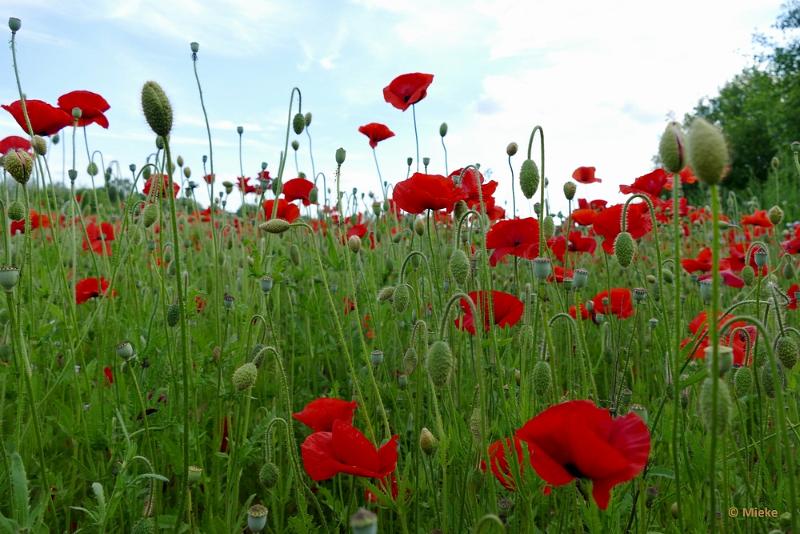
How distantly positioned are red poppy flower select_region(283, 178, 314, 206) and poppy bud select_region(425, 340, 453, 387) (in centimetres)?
180

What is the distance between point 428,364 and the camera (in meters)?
1.03

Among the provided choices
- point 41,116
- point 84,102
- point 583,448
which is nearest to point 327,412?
point 583,448

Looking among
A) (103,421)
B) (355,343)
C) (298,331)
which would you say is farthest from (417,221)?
(103,421)

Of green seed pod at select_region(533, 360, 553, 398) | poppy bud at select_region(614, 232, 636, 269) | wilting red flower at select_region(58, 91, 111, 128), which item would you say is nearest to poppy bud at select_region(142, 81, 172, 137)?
green seed pod at select_region(533, 360, 553, 398)

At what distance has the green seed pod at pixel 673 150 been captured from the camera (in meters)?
0.88

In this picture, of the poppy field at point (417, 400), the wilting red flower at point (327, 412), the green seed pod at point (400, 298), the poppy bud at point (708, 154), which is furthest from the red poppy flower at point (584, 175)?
the poppy bud at point (708, 154)

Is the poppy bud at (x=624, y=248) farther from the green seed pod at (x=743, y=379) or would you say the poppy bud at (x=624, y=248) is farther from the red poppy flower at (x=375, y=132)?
the red poppy flower at (x=375, y=132)

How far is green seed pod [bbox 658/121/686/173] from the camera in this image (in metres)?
0.88

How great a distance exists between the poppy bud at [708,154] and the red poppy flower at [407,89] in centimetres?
171

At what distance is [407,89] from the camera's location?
7.97ft

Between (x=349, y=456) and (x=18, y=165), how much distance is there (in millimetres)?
877

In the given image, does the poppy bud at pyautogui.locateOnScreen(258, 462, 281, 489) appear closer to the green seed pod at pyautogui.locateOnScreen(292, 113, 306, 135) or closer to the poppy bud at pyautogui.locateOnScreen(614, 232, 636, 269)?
the poppy bud at pyautogui.locateOnScreen(614, 232, 636, 269)

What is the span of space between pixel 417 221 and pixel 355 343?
604mm

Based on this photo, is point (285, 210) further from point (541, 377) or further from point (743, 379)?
point (743, 379)
